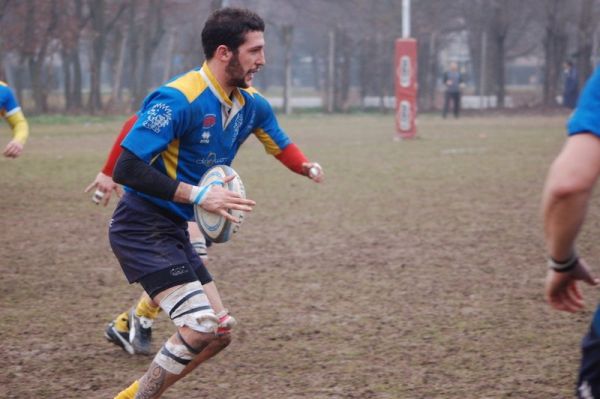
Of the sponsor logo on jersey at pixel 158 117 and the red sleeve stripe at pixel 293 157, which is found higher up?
the sponsor logo on jersey at pixel 158 117

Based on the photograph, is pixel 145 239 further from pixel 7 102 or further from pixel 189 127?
pixel 7 102

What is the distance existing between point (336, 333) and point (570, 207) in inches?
162

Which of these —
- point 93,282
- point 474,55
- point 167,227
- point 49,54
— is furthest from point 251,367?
point 474,55

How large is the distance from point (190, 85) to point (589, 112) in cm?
243

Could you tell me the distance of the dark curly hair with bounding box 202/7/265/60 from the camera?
475 centimetres

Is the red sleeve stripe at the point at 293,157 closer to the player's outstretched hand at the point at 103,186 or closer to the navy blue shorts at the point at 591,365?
the player's outstretched hand at the point at 103,186

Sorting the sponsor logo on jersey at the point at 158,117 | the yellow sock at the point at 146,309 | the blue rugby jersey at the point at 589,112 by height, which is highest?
the blue rugby jersey at the point at 589,112

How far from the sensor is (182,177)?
485 cm

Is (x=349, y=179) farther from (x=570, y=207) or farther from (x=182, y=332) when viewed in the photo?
(x=570, y=207)

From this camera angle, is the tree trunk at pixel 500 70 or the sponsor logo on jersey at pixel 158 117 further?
the tree trunk at pixel 500 70

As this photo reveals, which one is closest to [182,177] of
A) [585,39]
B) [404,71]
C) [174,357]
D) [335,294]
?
[174,357]

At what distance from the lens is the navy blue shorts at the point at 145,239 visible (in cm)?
466

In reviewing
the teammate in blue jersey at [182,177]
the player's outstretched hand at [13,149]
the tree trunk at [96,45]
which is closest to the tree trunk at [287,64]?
the tree trunk at [96,45]

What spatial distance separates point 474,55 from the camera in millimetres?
→ 48406
